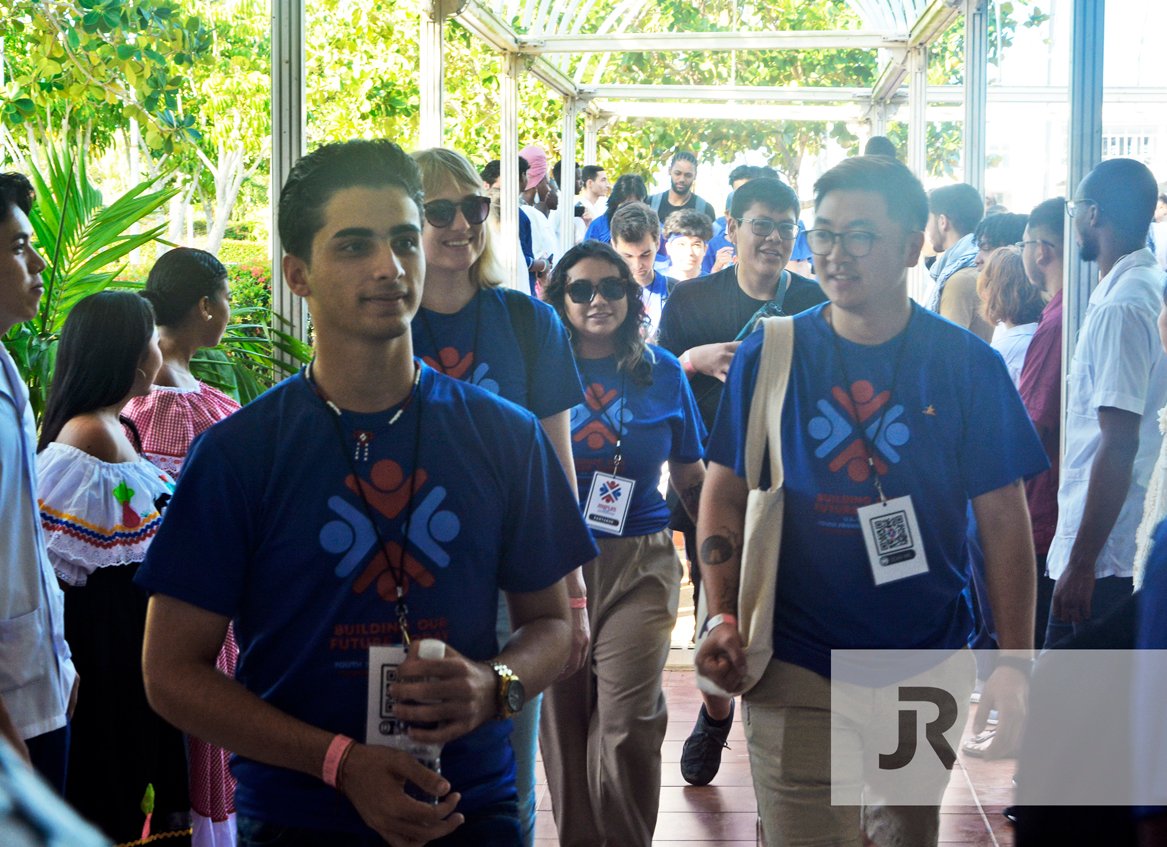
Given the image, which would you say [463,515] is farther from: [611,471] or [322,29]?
[322,29]

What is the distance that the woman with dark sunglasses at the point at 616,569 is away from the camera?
3.98 metres

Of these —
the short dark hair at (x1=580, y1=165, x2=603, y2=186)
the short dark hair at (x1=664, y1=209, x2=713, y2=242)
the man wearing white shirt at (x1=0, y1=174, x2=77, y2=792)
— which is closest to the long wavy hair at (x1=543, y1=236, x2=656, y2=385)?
the man wearing white shirt at (x1=0, y1=174, x2=77, y2=792)

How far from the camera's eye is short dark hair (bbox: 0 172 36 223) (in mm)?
2883

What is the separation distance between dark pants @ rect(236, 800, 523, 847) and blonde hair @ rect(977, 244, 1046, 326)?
3835 millimetres

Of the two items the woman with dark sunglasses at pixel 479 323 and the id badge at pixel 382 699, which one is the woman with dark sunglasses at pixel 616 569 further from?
the id badge at pixel 382 699

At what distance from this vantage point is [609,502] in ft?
13.5

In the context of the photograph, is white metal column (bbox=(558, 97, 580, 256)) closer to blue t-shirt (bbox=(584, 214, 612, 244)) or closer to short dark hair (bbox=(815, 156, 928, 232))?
blue t-shirt (bbox=(584, 214, 612, 244))

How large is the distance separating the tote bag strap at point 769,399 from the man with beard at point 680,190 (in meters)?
7.70

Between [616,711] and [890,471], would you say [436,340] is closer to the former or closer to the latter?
[890,471]

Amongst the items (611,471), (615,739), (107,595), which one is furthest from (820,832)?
(107,595)

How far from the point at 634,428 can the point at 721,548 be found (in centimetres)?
116

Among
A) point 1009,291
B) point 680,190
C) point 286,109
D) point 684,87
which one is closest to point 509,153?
point 680,190

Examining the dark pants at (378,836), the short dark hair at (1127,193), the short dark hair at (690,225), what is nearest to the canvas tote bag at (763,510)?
the dark pants at (378,836)

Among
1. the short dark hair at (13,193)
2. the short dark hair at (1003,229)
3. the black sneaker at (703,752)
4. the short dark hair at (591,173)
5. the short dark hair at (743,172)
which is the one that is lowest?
the black sneaker at (703,752)
